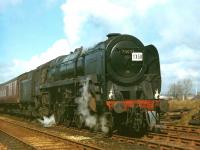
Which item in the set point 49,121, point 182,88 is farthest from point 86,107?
point 182,88

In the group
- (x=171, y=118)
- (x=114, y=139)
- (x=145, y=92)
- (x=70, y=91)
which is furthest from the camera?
(x=171, y=118)

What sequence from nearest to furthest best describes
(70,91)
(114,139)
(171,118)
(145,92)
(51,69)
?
(114,139) < (145,92) < (70,91) < (51,69) < (171,118)

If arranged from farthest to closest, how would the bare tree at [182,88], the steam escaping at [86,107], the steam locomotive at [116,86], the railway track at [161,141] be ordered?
1. the bare tree at [182,88]
2. the steam escaping at [86,107]
3. the steam locomotive at [116,86]
4. the railway track at [161,141]

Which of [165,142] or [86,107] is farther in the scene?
[86,107]

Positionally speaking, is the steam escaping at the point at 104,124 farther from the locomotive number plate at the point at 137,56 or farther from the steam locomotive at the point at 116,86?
the locomotive number plate at the point at 137,56

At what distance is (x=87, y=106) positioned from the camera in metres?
15.4

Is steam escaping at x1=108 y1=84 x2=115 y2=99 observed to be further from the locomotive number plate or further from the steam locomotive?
the locomotive number plate

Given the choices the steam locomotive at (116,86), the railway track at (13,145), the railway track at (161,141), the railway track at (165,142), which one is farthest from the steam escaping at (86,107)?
the railway track at (13,145)

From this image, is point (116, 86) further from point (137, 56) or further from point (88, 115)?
point (88, 115)

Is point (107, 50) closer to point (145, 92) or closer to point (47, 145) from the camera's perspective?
point (145, 92)

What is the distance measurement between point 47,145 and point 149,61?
5277mm

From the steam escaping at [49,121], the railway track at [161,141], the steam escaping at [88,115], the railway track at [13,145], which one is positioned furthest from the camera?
the steam escaping at [49,121]


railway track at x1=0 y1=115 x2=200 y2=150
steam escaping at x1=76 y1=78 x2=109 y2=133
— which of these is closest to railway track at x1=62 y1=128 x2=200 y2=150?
railway track at x1=0 y1=115 x2=200 y2=150

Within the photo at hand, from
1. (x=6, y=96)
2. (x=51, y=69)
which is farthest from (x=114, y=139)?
(x=6, y=96)
